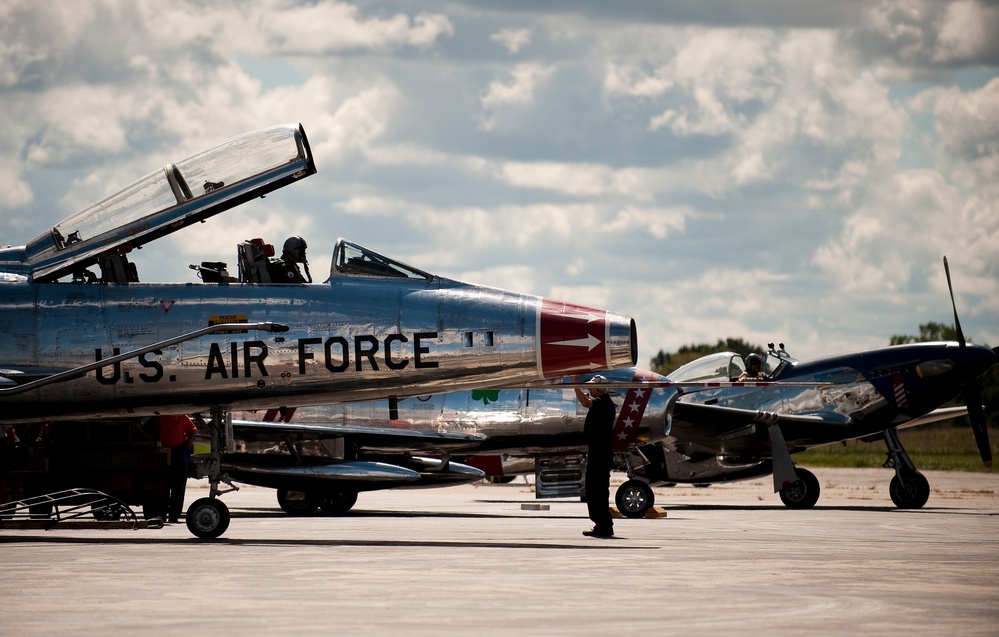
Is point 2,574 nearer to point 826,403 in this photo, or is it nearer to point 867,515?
point 867,515

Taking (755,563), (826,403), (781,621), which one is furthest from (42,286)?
(826,403)

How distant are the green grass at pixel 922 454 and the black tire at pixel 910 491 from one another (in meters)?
15.9

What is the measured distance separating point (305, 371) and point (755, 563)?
17.5 ft

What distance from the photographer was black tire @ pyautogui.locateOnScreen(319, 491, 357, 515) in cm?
2116

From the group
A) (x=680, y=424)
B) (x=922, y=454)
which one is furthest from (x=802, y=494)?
(x=922, y=454)

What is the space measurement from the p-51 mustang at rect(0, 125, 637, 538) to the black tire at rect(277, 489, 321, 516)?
6.75 m

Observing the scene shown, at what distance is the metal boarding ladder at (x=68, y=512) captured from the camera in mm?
15211

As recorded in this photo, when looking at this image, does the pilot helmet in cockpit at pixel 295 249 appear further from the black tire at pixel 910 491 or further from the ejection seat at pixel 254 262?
the black tire at pixel 910 491

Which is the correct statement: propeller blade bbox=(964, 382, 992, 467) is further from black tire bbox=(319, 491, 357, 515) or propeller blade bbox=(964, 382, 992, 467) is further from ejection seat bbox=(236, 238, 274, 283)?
ejection seat bbox=(236, 238, 274, 283)

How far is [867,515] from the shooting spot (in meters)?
20.1

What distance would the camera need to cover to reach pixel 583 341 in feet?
43.4

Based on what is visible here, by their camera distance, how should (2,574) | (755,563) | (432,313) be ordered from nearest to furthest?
(2,574), (755,563), (432,313)

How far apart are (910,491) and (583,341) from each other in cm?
1192

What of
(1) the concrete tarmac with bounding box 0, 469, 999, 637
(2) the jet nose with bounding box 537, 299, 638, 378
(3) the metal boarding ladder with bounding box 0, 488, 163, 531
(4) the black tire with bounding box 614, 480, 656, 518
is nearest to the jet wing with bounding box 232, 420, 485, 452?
(1) the concrete tarmac with bounding box 0, 469, 999, 637
